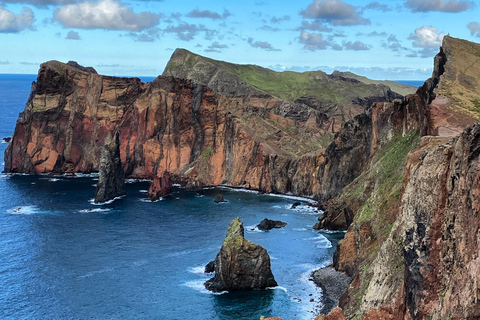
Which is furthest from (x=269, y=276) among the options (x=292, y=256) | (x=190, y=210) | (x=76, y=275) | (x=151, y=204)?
(x=151, y=204)

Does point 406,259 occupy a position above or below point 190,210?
above

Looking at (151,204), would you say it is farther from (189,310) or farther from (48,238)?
(189,310)

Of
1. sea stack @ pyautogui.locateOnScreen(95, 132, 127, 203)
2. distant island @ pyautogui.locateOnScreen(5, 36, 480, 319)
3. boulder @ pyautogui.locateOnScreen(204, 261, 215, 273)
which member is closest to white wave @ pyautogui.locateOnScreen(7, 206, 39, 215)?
sea stack @ pyautogui.locateOnScreen(95, 132, 127, 203)

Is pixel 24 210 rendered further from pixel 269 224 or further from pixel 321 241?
pixel 321 241

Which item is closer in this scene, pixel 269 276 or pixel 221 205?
pixel 269 276

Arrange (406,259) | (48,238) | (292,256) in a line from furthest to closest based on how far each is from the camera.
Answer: (48,238), (292,256), (406,259)
